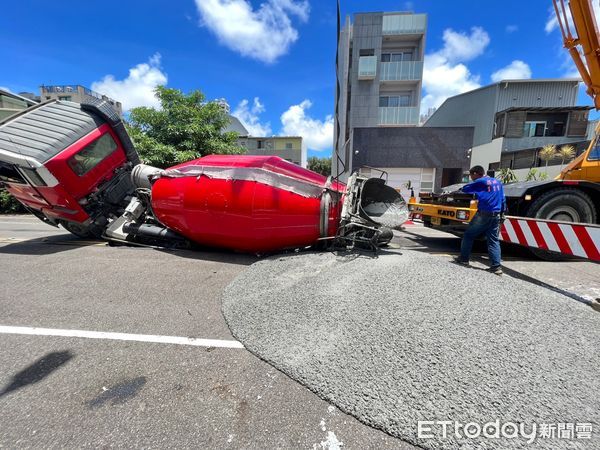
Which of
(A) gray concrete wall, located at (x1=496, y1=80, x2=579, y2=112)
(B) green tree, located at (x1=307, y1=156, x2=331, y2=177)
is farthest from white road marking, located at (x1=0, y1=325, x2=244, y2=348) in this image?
(B) green tree, located at (x1=307, y1=156, x2=331, y2=177)

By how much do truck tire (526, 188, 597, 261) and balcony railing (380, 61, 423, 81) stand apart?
20.8 metres

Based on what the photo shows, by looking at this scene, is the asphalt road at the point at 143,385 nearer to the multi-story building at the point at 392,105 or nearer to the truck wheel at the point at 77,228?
the truck wheel at the point at 77,228

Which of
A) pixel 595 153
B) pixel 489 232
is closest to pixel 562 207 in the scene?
pixel 595 153

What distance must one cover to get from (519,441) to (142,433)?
2.14 m

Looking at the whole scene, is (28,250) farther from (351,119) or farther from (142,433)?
(351,119)

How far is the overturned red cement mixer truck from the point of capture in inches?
176

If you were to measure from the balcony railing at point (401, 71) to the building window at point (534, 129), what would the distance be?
31.1 ft

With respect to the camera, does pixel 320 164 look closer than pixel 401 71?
No

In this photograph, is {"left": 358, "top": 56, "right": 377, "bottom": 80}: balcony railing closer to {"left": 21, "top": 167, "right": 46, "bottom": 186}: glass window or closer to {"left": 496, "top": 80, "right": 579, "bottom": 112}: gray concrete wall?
{"left": 496, "top": 80, "right": 579, "bottom": 112}: gray concrete wall

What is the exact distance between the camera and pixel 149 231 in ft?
18.3

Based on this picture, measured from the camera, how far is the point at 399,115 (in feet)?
73.4

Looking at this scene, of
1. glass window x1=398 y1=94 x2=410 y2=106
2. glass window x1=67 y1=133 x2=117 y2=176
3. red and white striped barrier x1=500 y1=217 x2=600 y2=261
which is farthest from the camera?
glass window x1=398 y1=94 x2=410 y2=106

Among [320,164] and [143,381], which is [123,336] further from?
[320,164]

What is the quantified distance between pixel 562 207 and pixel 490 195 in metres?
2.26
